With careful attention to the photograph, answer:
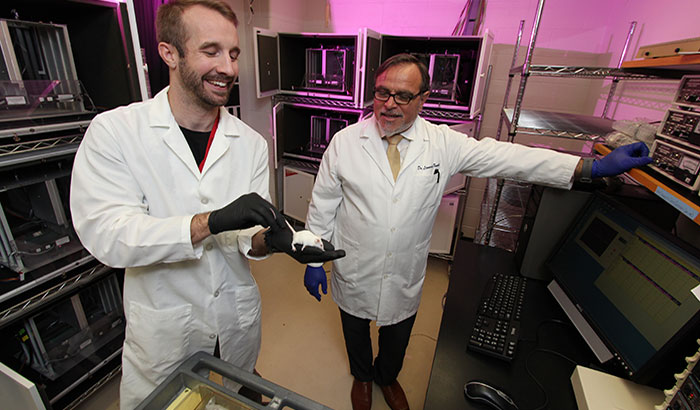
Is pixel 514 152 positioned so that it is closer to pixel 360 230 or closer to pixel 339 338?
pixel 360 230

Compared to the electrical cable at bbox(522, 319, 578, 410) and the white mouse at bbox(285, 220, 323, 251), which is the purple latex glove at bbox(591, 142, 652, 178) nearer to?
the electrical cable at bbox(522, 319, 578, 410)

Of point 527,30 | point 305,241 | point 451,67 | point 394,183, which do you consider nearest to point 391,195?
point 394,183

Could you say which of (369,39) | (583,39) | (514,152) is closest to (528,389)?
(514,152)

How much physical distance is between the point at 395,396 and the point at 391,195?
101cm

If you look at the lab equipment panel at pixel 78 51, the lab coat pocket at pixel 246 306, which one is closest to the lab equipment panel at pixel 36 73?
the lab equipment panel at pixel 78 51

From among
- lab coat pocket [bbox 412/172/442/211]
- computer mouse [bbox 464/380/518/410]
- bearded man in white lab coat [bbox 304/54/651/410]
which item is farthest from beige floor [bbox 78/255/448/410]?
lab coat pocket [bbox 412/172/442/211]

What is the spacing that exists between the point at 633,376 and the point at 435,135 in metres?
0.97

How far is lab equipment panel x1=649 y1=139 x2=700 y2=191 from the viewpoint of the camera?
0.78 meters

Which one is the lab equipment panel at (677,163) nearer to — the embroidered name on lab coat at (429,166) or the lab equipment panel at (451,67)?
the embroidered name on lab coat at (429,166)

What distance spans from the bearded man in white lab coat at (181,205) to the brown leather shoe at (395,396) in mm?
829

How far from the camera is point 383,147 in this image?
134 cm

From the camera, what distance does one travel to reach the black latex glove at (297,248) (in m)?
0.97

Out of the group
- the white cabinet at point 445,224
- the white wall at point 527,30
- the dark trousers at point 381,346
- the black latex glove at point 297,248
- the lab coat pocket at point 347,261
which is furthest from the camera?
the white cabinet at point 445,224

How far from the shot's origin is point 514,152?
132 cm
